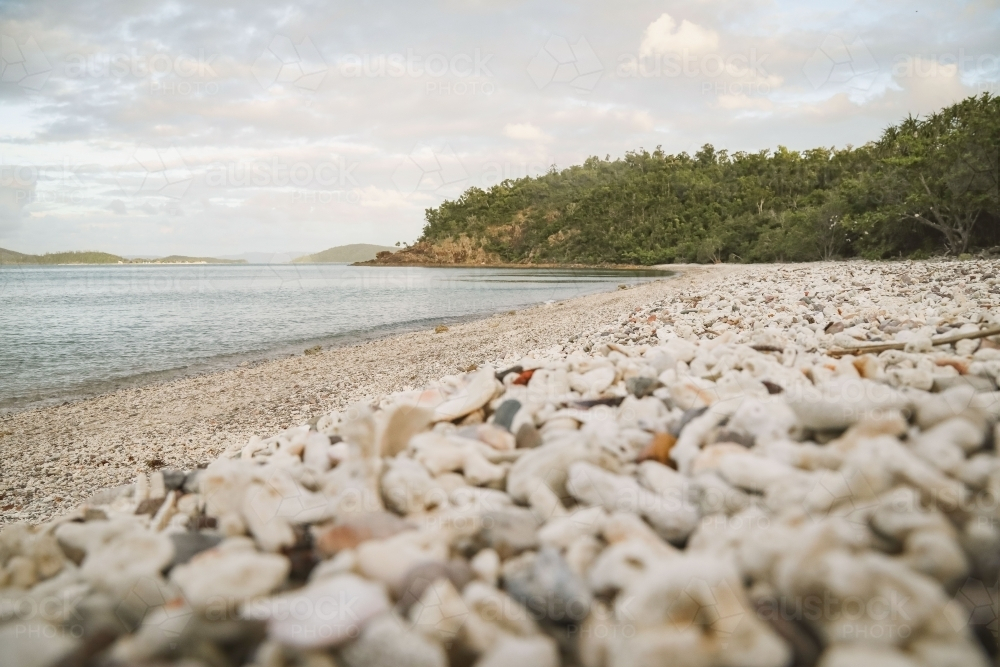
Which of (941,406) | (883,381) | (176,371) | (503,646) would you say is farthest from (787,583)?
(176,371)

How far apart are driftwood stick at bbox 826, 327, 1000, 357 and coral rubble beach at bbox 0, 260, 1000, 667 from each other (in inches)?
19.9

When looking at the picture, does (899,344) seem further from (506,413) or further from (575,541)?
(575,541)

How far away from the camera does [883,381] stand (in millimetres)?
2508

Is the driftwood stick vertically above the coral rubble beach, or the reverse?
the driftwood stick

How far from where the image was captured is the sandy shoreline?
4.89 m

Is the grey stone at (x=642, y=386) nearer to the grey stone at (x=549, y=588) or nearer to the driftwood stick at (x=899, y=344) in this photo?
the grey stone at (x=549, y=588)

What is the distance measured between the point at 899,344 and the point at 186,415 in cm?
742

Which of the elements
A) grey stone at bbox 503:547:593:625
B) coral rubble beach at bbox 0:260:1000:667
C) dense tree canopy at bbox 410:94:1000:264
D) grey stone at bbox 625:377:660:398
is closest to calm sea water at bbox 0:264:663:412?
coral rubble beach at bbox 0:260:1000:667

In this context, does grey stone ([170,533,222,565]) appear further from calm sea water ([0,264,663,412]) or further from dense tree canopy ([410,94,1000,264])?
dense tree canopy ([410,94,1000,264])

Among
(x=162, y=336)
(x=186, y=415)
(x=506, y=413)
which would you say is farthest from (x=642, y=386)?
(x=162, y=336)

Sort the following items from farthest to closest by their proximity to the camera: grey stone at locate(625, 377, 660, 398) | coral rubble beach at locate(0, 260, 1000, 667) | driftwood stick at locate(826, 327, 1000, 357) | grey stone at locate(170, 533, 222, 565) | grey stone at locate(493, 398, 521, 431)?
driftwood stick at locate(826, 327, 1000, 357) < grey stone at locate(625, 377, 660, 398) < grey stone at locate(493, 398, 521, 431) < grey stone at locate(170, 533, 222, 565) < coral rubble beach at locate(0, 260, 1000, 667)

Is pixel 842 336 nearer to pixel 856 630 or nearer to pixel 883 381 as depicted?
pixel 883 381

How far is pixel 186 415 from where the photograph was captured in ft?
22.5

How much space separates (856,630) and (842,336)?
333 centimetres
